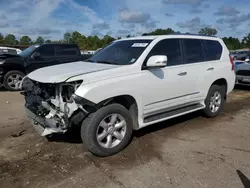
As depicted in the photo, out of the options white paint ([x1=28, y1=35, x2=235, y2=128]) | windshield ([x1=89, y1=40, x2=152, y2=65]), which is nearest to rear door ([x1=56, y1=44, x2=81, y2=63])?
windshield ([x1=89, y1=40, x2=152, y2=65])

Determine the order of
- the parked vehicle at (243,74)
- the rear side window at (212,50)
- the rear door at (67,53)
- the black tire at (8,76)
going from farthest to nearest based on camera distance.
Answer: the rear door at (67,53) → the parked vehicle at (243,74) → the black tire at (8,76) → the rear side window at (212,50)

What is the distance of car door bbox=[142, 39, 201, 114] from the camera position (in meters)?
4.32

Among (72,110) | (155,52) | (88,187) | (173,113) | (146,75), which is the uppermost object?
Result: (155,52)

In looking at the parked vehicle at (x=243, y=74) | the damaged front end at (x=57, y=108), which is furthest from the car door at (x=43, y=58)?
the parked vehicle at (x=243, y=74)

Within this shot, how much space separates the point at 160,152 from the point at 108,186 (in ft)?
4.11

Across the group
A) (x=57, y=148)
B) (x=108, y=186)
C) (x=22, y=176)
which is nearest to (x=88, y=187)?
(x=108, y=186)

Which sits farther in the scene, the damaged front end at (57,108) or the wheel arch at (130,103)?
the wheel arch at (130,103)

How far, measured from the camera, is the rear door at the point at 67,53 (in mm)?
10585

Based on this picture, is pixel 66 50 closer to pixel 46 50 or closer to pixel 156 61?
pixel 46 50

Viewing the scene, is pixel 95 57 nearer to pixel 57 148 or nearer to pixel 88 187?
pixel 57 148

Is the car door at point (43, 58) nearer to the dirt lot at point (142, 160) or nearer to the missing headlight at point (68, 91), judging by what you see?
the dirt lot at point (142, 160)

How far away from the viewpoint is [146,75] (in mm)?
4234

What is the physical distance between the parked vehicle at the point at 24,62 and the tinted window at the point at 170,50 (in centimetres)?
655

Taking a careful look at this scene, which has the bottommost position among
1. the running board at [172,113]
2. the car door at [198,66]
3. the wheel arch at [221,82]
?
the running board at [172,113]
